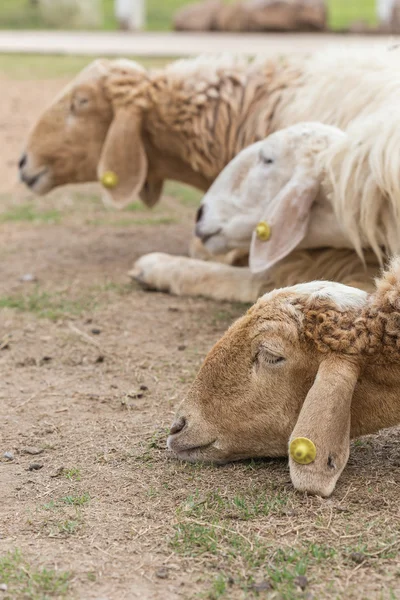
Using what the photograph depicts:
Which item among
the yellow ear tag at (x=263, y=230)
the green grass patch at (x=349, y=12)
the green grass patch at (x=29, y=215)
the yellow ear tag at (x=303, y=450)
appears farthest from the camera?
the green grass patch at (x=349, y=12)

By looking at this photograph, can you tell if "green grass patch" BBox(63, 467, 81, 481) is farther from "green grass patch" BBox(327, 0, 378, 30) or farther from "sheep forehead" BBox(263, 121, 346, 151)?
"green grass patch" BBox(327, 0, 378, 30)

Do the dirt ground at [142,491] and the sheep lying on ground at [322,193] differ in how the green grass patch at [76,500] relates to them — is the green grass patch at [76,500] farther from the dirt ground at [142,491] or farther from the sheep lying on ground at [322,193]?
the sheep lying on ground at [322,193]

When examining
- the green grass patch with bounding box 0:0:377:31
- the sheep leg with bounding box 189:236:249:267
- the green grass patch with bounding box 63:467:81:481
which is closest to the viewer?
the green grass patch with bounding box 63:467:81:481

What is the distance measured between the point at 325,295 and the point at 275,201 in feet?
5.36

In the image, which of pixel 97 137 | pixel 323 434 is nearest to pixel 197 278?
pixel 97 137

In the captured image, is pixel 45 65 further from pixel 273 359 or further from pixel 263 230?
pixel 273 359

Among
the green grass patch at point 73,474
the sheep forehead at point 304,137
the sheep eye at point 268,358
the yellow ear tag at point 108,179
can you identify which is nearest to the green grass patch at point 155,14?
the yellow ear tag at point 108,179

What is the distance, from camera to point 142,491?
11.6 ft

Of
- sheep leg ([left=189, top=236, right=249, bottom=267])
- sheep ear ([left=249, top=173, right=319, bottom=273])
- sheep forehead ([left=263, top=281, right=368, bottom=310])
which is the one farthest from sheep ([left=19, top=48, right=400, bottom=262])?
sheep forehead ([left=263, top=281, right=368, bottom=310])

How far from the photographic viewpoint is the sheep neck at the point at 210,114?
6.74 meters

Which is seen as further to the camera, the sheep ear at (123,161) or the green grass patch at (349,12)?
the green grass patch at (349,12)

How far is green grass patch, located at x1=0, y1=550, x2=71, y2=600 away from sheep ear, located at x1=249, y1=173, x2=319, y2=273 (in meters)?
2.43

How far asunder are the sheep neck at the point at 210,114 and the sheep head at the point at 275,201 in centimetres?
122

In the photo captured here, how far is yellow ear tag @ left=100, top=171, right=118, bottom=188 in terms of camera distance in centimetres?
673
